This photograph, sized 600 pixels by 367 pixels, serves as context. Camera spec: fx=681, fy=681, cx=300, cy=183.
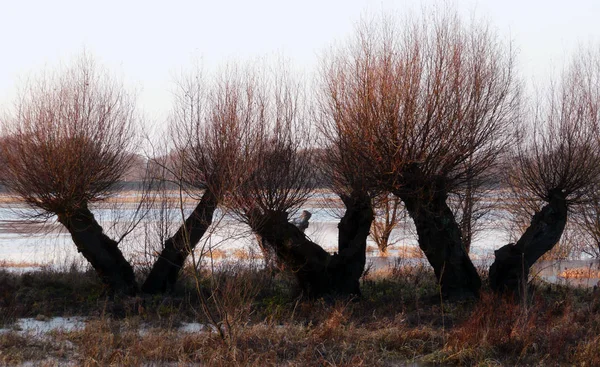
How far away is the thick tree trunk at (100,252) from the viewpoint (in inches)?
534

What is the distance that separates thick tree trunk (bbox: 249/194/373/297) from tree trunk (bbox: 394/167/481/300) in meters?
0.99

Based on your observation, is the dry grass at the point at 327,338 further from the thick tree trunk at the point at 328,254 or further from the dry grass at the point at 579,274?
the dry grass at the point at 579,274

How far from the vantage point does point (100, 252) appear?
1394 centimetres

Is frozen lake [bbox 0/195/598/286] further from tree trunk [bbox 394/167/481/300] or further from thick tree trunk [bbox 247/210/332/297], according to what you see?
tree trunk [bbox 394/167/481/300]

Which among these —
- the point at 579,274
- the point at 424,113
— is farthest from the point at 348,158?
the point at 579,274

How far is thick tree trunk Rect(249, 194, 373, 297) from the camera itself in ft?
41.9

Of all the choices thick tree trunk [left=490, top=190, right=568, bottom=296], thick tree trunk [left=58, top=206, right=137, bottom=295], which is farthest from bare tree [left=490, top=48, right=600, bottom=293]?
thick tree trunk [left=58, top=206, right=137, bottom=295]

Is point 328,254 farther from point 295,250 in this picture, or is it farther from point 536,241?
point 536,241

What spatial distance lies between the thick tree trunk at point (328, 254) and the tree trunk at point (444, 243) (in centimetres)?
99

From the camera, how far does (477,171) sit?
488 inches

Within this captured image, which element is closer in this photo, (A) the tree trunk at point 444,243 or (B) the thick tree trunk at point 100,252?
(A) the tree trunk at point 444,243

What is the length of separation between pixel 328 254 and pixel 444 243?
227 centimetres

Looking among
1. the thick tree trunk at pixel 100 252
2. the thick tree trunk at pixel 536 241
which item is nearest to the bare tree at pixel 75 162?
the thick tree trunk at pixel 100 252

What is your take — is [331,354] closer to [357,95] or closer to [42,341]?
[42,341]
